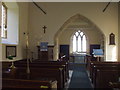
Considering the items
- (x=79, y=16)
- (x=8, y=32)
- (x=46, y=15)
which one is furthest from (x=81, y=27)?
(x=8, y=32)

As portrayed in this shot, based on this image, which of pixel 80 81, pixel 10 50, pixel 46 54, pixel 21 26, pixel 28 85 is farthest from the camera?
pixel 46 54

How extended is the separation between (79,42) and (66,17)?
710cm

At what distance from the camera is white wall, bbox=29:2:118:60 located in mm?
11984

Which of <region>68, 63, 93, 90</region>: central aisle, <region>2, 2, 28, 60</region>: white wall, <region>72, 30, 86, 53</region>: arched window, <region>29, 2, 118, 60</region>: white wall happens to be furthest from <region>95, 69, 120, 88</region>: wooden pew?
<region>72, 30, 86, 53</region>: arched window

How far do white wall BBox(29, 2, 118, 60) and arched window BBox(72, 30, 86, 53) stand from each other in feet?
21.5

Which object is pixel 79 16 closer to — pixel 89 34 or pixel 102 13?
pixel 102 13

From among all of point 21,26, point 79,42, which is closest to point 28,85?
point 21,26

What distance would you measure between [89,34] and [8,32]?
964cm

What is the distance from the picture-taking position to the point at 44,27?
12.0m

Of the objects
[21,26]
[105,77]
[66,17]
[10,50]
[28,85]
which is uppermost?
[66,17]

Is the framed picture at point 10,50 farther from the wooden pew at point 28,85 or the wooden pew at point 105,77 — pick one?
the wooden pew at point 28,85

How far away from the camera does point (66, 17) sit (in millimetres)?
12039

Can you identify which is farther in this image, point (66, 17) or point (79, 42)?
point (79, 42)

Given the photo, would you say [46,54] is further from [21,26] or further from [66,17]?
[66,17]
